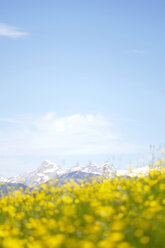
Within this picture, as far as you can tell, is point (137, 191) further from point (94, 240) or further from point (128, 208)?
point (94, 240)

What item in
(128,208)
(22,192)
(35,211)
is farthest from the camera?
(22,192)

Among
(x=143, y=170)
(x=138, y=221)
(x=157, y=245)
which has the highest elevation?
→ (x=143, y=170)

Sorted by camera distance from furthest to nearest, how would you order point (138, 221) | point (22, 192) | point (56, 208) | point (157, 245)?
point (22, 192)
point (56, 208)
point (138, 221)
point (157, 245)

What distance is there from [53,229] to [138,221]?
136 cm

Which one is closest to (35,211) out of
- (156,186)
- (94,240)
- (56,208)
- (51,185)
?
(56,208)

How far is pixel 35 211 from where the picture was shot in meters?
7.15

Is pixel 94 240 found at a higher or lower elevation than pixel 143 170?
lower

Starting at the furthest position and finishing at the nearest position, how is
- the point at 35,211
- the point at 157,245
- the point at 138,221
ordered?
the point at 35,211 → the point at 138,221 → the point at 157,245

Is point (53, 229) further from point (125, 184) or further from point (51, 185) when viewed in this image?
point (51, 185)

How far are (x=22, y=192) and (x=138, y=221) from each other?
5.96m

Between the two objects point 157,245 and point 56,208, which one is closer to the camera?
Answer: point 157,245

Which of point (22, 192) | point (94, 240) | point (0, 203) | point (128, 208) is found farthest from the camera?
point (22, 192)

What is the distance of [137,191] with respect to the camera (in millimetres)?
6105

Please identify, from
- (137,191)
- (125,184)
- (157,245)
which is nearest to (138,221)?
(157,245)
